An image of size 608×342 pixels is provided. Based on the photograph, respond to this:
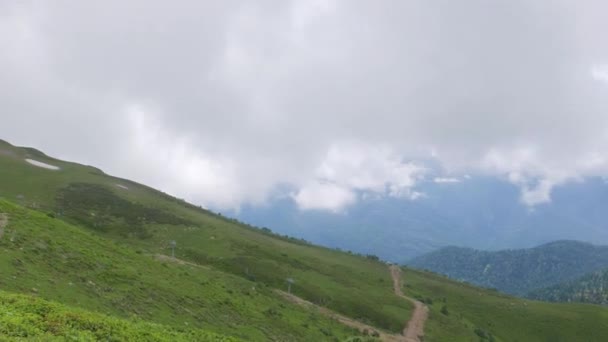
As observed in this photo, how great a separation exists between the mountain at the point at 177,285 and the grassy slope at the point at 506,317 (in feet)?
1.11

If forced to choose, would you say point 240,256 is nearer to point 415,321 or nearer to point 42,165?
point 415,321

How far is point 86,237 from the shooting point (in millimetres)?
46875

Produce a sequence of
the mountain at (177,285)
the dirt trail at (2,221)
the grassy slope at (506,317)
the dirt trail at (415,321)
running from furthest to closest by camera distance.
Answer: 1. the grassy slope at (506,317)
2. the dirt trail at (415,321)
3. the dirt trail at (2,221)
4. the mountain at (177,285)

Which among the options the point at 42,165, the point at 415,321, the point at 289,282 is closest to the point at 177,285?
the point at 289,282

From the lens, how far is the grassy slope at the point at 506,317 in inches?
3423

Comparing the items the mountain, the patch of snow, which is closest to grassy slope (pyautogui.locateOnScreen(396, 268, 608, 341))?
the mountain

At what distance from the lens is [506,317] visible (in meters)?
98.9

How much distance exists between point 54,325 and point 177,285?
82.3 ft

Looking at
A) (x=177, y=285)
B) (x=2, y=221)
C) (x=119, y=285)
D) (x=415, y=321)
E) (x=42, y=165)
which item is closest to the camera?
(x=119, y=285)

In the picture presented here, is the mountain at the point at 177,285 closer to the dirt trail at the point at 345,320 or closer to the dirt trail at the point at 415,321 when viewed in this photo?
the dirt trail at the point at 345,320

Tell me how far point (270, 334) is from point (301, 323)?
9.46m

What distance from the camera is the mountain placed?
3056cm

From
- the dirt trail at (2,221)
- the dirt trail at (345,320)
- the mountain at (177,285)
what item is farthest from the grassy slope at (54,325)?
the dirt trail at (345,320)

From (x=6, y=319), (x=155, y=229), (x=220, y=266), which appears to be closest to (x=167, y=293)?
(x=6, y=319)
